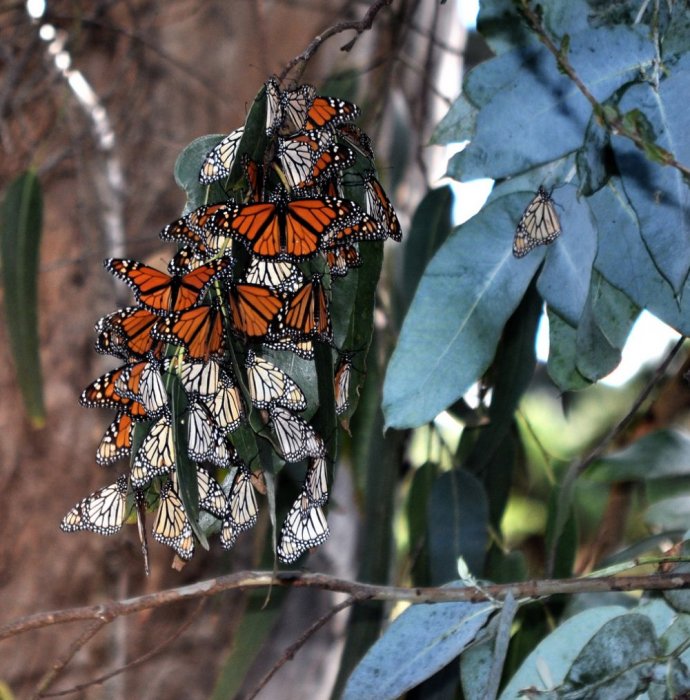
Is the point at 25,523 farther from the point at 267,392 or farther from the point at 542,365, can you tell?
the point at 267,392

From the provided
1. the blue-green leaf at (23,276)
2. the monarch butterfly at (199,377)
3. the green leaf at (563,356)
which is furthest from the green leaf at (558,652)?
the blue-green leaf at (23,276)

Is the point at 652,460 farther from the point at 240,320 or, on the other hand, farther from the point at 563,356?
the point at 240,320

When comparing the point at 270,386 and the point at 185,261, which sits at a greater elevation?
the point at 185,261

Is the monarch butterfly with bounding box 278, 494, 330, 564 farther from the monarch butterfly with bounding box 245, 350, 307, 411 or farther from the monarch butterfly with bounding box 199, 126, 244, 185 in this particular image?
the monarch butterfly with bounding box 199, 126, 244, 185

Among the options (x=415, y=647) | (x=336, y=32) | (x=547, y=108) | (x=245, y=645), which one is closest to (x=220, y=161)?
(x=336, y=32)

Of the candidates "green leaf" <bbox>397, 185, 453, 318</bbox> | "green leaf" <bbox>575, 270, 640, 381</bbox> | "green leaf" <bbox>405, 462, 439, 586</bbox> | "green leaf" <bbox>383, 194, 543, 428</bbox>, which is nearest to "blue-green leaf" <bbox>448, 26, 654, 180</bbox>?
"green leaf" <bbox>383, 194, 543, 428</bbox>

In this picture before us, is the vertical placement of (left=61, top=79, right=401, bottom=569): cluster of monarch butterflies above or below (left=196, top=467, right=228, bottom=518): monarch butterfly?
above
